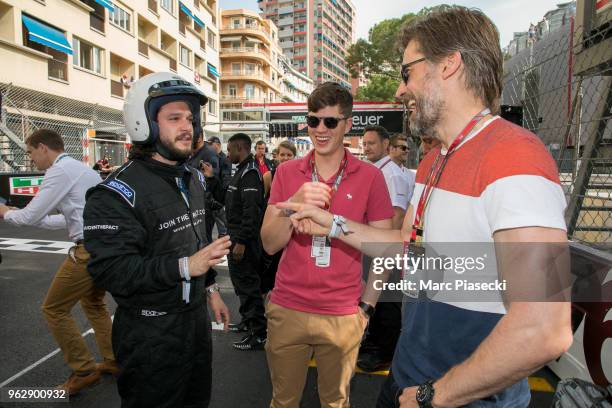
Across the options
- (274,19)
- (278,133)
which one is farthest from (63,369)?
(274,19)

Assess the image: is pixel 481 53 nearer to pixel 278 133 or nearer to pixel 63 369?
pixel 63 369

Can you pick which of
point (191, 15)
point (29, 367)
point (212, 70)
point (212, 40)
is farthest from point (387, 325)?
point (212, 40)

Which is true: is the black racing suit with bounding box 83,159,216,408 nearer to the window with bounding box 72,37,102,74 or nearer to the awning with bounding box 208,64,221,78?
the window with bounding box 72,37,102,74

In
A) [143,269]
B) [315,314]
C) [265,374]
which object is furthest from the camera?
[265,374]

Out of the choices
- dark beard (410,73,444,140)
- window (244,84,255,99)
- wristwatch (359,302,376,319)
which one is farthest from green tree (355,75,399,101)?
dark beard (410,73,444,140)

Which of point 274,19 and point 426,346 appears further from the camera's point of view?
point 274,19

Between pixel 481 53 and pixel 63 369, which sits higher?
pixel 481 53

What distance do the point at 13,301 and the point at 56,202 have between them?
2.71 meters

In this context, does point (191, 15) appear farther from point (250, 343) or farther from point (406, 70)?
point (406, 70)

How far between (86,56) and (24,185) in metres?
15.1

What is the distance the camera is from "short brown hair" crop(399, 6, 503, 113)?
1.28 meters

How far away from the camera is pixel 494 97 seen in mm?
1334

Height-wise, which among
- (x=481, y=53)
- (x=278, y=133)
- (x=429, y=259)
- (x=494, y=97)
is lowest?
(x=429, y=259)

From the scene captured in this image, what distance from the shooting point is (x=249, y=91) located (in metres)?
57.3
